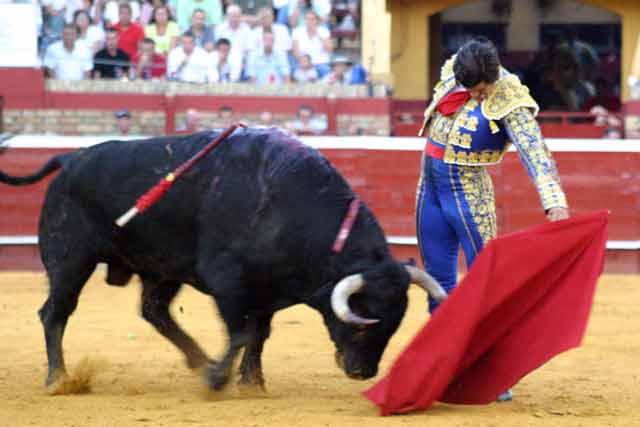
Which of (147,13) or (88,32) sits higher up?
(147,13)

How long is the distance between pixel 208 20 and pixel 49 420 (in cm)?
742

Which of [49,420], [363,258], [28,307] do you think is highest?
[363,258]

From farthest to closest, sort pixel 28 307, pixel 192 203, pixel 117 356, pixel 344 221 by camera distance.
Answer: pixel 28 307 < pixel 117 356 < pixel 192 203 < pixel 344 221

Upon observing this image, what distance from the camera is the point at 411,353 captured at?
14.0 feet

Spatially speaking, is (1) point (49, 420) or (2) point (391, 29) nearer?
(1) point (49, 420)

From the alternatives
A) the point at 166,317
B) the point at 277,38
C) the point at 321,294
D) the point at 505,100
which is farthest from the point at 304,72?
the point at 321,294

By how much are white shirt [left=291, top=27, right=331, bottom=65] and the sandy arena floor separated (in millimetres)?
3766

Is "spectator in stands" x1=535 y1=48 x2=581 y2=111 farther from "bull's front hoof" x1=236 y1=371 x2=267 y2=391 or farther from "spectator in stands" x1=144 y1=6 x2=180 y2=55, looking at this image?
"bull's front hoof" x1=236 y1=371 x2=267 y2=391

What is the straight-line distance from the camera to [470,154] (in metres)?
4.64

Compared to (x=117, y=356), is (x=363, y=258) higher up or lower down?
higher up

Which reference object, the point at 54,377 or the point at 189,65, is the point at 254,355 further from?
Answer: the point at 189,65

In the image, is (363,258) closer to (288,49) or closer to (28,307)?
(28,307)

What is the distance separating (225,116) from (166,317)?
577 centimetres

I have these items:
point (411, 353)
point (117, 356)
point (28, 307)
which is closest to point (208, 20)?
point (28, 307)
